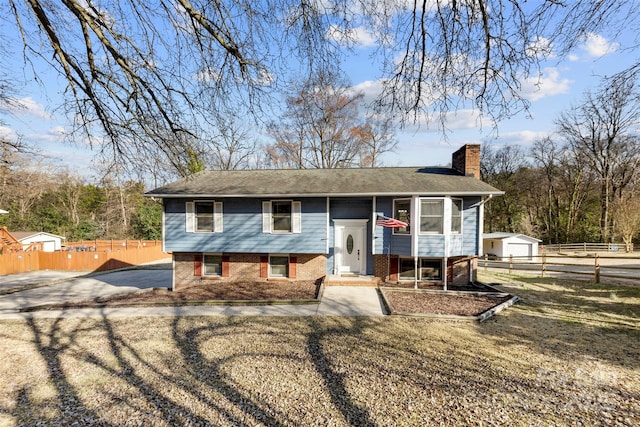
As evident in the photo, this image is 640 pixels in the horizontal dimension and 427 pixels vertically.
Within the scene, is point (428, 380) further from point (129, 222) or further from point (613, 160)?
point (613, 160)

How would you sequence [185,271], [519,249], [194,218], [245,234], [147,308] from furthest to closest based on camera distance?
[519,249], [185,271], [194,218], [245,234], [147,308]

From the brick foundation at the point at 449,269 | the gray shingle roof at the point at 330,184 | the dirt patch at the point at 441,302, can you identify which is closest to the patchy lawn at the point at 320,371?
the dirt patch at the point at 441,302

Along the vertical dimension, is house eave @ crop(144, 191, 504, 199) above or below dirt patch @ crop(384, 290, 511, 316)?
above

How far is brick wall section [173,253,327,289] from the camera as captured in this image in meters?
12.9

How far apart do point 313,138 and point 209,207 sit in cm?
1446

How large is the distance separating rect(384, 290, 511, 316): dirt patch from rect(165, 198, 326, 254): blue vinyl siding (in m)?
3.69

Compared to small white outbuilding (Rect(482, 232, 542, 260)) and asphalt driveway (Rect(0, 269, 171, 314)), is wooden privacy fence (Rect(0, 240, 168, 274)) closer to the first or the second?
asphalt driveway (Rect(0, 269, 171, 314))

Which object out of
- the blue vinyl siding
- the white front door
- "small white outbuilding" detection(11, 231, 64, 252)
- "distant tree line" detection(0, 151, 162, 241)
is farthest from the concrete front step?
"small white outbuilding" detection(11, 231, 64, 252)

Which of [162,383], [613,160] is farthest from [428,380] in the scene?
[613,160]

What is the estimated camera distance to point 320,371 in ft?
17.3

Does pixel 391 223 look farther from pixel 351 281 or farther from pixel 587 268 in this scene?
pixel 587 268

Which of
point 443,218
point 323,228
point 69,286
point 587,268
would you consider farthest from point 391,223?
point 587,268

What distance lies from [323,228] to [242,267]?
4.13 m

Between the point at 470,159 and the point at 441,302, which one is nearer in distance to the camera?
the point at 441,302
